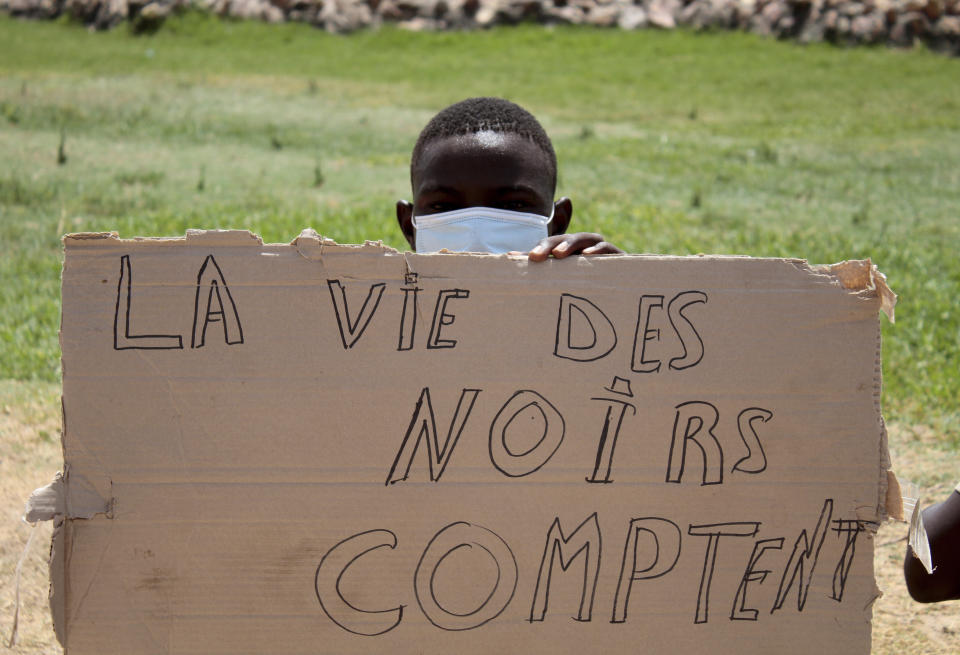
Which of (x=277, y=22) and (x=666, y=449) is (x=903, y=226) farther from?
(x=277, y=22)

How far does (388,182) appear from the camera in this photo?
8.47m

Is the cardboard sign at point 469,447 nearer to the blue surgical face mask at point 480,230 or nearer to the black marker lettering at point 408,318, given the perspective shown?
the black marker lettering at point 408,318

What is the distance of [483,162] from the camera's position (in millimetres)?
2803

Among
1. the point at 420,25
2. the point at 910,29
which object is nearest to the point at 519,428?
the point at 420,25

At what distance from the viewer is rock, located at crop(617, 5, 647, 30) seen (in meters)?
18.0

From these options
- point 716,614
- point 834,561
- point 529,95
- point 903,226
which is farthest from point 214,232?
Answer: point 529,95

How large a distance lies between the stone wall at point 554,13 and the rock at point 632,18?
2 centimetres

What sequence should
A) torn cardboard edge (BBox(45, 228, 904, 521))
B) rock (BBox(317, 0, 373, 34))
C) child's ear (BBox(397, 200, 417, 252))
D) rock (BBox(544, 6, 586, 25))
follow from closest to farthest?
Answer: torn cardboard edge (BBox(45, 228, 904, 521))
child's ear (BBox(397, 200, 417, 252))
rock (BBox(317, 0, 373, 34))
rock (BBox(544, 6, 586, 25))

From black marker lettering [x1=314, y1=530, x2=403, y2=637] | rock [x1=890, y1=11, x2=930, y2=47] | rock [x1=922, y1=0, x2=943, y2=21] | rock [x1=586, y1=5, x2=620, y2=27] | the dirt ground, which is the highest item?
rock [x1=922, y1=0, x2=943, y2=21]

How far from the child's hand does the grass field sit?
1.48 m

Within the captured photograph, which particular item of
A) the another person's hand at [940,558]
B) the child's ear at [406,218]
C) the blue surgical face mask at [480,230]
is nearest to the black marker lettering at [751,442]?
the another person's hand at [940,558]

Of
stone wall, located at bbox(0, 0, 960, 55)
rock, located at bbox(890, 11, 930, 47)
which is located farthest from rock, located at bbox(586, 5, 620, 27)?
rock, located at bbox(890, 11, 930, 47)

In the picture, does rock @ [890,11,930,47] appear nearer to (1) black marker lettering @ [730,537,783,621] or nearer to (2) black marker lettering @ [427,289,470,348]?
(1) black marker lettering @ [730,537,783,621]

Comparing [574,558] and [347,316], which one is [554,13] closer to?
[347,316]
